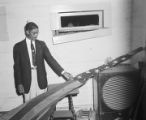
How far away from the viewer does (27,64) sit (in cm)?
104

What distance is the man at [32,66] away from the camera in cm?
103

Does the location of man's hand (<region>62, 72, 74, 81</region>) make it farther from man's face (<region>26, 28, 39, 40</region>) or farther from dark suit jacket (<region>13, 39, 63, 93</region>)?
man's face (<region>26, 28, 39, 40</region>)

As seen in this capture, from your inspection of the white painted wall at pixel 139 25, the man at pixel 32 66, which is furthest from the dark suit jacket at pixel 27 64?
the white painted wall at pixel 139 25

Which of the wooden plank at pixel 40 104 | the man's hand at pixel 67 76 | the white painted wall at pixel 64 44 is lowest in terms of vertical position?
the wooden plank at pixel 40 104

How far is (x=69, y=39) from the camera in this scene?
1.04m

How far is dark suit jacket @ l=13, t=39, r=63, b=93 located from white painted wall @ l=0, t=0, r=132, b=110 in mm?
21

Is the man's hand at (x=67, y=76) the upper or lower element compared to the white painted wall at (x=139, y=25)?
lower

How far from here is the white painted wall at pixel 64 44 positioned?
1.00 m

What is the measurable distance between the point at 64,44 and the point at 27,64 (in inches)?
7.4

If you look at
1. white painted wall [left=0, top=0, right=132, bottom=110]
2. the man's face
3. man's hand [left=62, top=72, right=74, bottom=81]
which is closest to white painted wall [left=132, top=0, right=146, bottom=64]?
white painted wall [left=0, top=0, right=132, bottom=110]

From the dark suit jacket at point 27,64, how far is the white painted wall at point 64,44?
21 mm

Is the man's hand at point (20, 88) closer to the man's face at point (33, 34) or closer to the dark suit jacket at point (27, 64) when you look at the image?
the dark suit jacket at point (27, 64)

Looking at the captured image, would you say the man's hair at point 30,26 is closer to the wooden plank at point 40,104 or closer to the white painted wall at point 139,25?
the wooden plank at point 40,104

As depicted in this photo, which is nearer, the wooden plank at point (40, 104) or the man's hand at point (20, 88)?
the wooden plank at point (40, 104)
